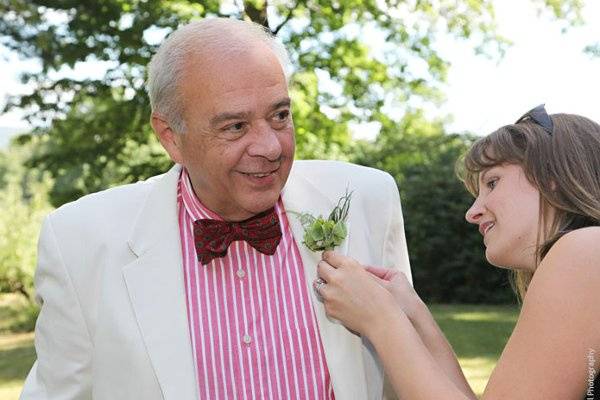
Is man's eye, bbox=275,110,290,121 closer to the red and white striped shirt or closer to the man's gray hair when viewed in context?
the man's gray hair

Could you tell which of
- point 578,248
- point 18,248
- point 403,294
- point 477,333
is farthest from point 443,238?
point 578,248

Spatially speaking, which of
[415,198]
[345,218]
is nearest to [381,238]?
[345,218]

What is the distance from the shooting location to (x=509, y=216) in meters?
2.76

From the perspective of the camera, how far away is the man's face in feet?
9.65

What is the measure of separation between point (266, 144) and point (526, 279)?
99cm

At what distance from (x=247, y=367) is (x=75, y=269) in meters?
0.69

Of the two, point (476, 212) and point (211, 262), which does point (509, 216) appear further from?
point (211, 262)

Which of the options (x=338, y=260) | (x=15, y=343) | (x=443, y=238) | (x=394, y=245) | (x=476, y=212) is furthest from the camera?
(x=443, y=238)

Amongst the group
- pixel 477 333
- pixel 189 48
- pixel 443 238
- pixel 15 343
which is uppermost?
pixel 189 48

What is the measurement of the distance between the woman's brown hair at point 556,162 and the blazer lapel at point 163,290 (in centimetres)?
110

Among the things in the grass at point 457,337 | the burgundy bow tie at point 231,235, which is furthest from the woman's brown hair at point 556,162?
the grass at point 457,337

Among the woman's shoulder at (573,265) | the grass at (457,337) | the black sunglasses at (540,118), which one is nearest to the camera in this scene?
the woman's shoulder at (573,265)

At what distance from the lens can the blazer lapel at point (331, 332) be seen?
2.91 m

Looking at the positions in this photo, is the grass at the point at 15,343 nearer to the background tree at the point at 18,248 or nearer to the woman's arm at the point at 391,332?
the background tree at the point at 18,248
